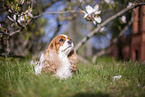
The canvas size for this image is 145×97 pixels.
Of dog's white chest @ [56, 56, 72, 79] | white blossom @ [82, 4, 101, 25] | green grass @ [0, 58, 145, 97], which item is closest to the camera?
green grass @ [0, 58, 145, 97]

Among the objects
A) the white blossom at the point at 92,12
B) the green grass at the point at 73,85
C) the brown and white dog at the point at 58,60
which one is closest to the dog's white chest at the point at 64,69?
the brown and white dog at the point at 58,60

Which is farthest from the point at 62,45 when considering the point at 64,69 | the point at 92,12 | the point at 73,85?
the point at 92,12

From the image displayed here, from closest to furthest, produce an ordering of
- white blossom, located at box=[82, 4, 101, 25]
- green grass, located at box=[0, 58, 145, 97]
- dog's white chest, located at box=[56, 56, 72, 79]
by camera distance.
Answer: green grass, located at box=[0, 58, 145, 97]
dog's white chest, located at box=[56, 56, 72, 79]
white blossom, located at box=[82, 4, 101, 25]

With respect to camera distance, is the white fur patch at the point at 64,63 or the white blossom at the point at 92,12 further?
the white blossom at the point at 92,12

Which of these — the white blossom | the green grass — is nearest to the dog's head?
the green grass

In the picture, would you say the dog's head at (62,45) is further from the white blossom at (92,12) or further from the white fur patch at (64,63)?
the white blossom at (92,12)

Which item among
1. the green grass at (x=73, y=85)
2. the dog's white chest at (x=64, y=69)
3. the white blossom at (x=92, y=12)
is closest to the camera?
the green grass at (x=73, y=85)

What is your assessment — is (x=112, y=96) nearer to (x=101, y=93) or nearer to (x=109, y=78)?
(x=101, y=93)

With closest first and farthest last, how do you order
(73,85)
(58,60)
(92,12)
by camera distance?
(73,85) < (58,60) < (92,12)

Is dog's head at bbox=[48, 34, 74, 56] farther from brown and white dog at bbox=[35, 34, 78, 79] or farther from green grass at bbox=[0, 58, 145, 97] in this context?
green grass at bbox=[0, 58, 145, 97]

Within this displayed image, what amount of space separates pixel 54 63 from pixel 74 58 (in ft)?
1.61

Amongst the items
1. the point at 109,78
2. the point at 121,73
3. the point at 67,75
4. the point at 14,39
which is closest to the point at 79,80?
the point at 67,75

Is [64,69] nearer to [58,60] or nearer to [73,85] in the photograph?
[58,60]

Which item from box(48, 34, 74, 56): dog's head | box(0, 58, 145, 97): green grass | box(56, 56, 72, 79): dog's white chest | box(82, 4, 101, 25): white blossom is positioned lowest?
box(0, 58, 145, 97): green grass
